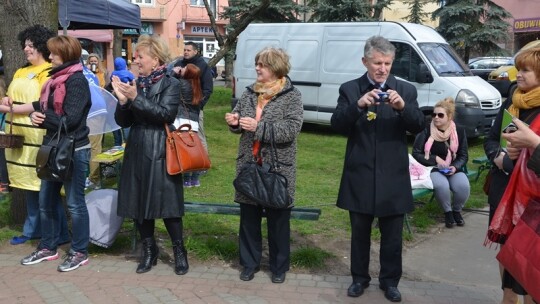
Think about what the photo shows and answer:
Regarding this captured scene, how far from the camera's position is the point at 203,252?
5035 mm

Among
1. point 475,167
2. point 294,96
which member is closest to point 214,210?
point 294,96

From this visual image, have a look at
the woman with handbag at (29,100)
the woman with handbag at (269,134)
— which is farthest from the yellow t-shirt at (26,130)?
the woman with handbag at (269,134)

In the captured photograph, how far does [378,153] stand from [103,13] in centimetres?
729

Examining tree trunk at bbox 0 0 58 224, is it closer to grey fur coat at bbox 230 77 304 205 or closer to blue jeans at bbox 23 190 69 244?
blue jeans at bbox 23 190 69 244

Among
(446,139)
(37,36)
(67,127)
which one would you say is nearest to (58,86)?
(67,127)

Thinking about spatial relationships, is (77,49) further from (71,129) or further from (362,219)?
(362,219)

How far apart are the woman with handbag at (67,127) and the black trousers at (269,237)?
134cm

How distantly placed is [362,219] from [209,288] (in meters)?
1.27

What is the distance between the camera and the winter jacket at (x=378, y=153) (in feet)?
13.0

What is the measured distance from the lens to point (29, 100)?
4.90m

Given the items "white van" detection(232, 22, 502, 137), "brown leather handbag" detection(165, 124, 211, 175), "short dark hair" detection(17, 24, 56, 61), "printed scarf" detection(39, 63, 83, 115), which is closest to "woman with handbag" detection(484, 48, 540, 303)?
"brown leather handbag" detection(165, 124, 211, 175)

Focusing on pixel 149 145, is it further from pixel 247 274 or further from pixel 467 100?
pixel 467 100

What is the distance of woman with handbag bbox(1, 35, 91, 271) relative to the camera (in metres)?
4.54

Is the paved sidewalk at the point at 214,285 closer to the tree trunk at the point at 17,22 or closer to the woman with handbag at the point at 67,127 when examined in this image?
the woman with handbag at the point at 67,127
